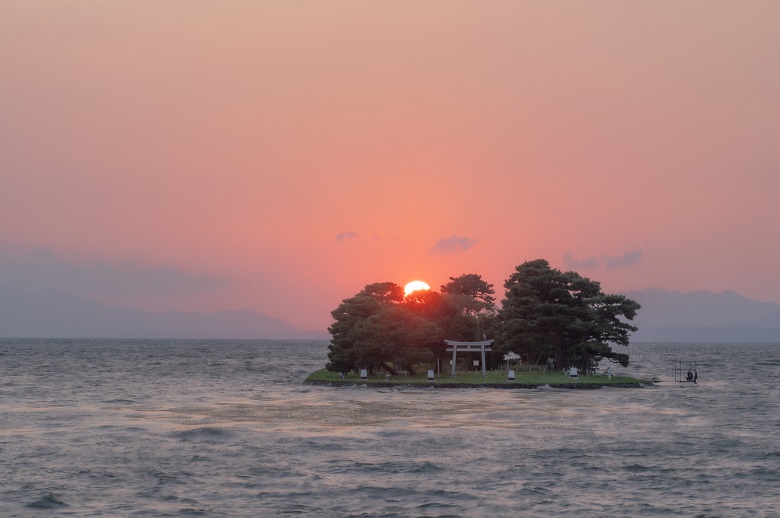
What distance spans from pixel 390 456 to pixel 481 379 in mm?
46030

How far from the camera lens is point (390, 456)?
39.3 meters

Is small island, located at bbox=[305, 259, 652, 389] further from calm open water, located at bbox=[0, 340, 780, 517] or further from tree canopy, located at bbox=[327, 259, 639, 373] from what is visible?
calm open water, located at bbox=[0, 340, 780, 517]

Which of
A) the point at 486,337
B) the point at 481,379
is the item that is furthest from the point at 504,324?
the point at 481,379

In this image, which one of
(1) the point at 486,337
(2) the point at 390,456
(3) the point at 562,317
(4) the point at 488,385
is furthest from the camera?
(1) the point at 486,337

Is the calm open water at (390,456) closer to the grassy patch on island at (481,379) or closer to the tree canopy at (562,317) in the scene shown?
the grassy patch on island at (481,379)

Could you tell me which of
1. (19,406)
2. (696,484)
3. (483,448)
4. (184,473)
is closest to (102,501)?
(184,473)

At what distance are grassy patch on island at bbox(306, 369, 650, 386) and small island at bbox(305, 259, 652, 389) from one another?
10 centimetres

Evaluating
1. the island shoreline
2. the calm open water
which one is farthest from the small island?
the calm open water

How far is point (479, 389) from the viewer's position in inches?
Result: 3147

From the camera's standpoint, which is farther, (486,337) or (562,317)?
(486,337)

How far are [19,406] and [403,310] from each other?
3784 centimetres

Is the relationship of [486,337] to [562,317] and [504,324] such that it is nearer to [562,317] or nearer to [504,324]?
[504,324]

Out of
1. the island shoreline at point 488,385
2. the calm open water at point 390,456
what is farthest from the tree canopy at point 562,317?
the calm open water at point 390,456

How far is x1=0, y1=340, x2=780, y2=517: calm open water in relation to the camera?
97.3ft
